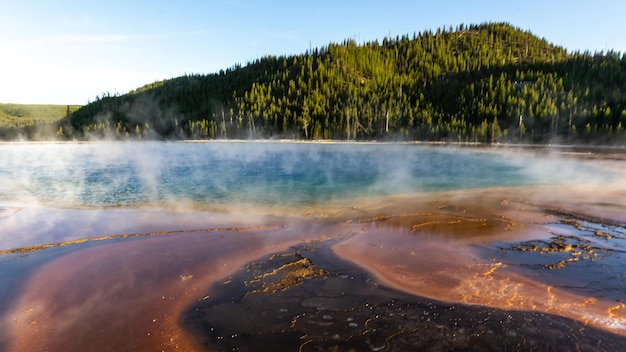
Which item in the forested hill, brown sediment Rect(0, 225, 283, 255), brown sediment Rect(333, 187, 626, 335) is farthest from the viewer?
the forested hill

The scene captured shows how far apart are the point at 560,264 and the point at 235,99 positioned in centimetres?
12923

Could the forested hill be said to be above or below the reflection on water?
above

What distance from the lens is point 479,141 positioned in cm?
8431

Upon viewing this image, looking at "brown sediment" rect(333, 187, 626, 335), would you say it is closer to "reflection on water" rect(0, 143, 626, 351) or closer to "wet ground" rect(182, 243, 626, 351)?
"reflection on water" rect(0, 143, 626, 351)

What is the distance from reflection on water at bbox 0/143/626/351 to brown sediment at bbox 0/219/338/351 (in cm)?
4

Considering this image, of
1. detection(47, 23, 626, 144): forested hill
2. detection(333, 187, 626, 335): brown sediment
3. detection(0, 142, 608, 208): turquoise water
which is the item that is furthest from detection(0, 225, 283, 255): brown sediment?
detection(47, 23, 626, 144): forested hill

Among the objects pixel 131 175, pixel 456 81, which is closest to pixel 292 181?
pixel 131 175

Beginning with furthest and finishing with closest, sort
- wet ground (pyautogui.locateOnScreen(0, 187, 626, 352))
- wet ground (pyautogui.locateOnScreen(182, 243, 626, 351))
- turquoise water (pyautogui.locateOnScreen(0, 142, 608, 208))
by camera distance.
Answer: turquoise water (pyautogui.locateOnScreen(0, 142, 608, 208)), wet ground (pyautogui.locateOnScreen(0, 187, 626, 352)), wet ground (pyautogui.locateOnScreen(182, 243, 626, 351))

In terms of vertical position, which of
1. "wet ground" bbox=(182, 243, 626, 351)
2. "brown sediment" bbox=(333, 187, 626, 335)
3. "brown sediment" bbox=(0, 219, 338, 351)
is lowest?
Answer: "brown sediment" bbox=(333, 187, 626, 335)

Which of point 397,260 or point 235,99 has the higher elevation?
point 235,99

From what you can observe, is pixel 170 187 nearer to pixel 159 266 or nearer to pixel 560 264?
pixel 159 266

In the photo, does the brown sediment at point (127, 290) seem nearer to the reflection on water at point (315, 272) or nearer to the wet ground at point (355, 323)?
the reflection on water at point (315, 272)

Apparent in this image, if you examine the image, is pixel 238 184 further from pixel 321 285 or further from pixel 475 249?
pixel 321 285

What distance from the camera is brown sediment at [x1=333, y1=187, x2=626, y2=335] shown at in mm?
7539
